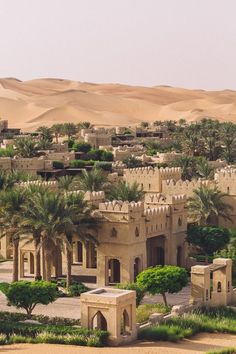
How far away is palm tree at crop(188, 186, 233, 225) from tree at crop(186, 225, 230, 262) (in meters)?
1.71

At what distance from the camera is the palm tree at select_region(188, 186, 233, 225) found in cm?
4162

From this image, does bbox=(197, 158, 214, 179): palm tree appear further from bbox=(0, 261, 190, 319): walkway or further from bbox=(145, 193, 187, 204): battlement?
bbox=(0, 261, 190, 319): walkway

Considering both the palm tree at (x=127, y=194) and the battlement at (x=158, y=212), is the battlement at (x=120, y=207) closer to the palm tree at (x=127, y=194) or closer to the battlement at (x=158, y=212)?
the battlement at (x=158, y=212)

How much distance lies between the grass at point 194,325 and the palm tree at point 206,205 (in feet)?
30.7

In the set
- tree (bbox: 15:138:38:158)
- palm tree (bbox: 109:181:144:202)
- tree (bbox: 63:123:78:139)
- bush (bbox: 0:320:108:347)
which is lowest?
bush (bbox: 0:320:108:347)

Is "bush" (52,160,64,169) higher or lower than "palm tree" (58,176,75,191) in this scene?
higher

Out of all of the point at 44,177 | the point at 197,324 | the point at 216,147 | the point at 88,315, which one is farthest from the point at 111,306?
the point at 216,147

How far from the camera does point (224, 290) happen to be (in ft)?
111

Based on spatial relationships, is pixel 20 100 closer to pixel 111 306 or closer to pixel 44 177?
pixel 44 177

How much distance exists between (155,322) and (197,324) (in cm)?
140

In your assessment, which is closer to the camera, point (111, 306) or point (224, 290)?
point (111, 306)

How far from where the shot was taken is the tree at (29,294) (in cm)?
3009

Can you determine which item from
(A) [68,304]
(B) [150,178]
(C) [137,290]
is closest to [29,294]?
(A) [68,304]

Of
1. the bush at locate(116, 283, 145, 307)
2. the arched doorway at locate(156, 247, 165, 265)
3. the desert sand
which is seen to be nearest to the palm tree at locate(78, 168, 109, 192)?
the arched doorway at locate(156, 247, 165, 265)
